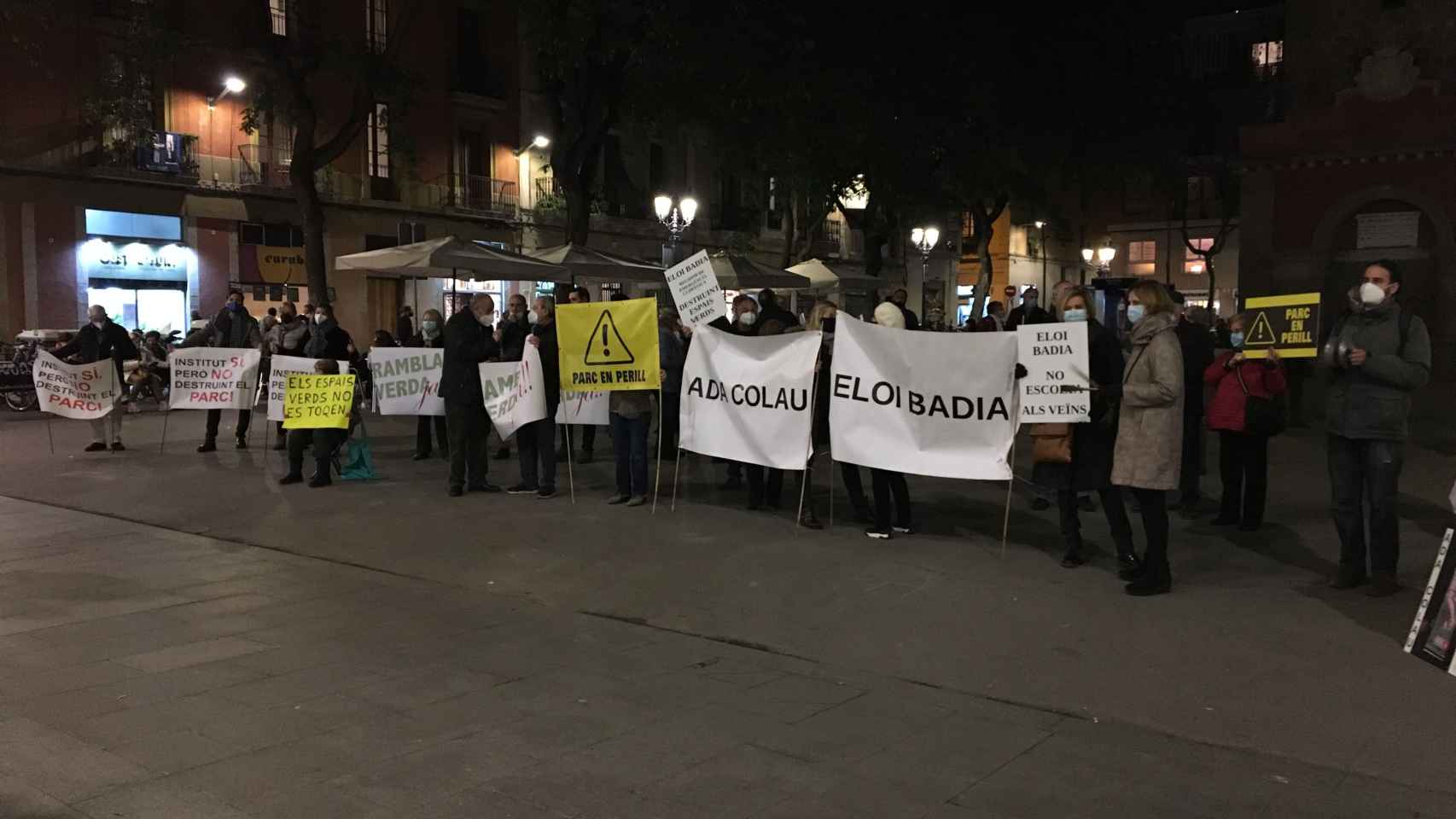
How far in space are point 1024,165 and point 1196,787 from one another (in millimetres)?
24161

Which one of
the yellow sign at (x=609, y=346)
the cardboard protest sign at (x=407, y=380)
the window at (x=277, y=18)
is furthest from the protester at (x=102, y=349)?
the window at (x=277, y=18)

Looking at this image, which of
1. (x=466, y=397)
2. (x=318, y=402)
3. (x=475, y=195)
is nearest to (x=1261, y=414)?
(x=466, y=397)

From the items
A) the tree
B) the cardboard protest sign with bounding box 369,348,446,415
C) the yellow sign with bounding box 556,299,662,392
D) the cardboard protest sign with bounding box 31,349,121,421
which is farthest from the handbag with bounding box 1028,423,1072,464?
the tree

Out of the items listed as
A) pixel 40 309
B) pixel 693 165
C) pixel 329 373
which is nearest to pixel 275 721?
pixel 329 373

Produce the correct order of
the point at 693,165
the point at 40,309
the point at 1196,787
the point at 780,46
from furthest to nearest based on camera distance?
the point at 693,165, the point at 40,309, the point at 780,46, the point at 1196,787

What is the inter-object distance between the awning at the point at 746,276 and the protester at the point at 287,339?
6.12 m

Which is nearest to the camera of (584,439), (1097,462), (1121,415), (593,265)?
(1121,415)

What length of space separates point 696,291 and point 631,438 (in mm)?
1592

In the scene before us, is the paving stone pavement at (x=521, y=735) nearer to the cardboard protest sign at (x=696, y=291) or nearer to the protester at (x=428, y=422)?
the cardboard protest sign at (x=696, y=291)

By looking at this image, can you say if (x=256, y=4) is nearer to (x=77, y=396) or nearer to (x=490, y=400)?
(x=77, y=396)

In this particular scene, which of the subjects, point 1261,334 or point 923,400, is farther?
point 923,400

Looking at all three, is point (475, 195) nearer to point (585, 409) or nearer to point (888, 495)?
point (585, 409)

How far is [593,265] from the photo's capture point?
16.1 m

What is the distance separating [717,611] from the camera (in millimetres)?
6824
